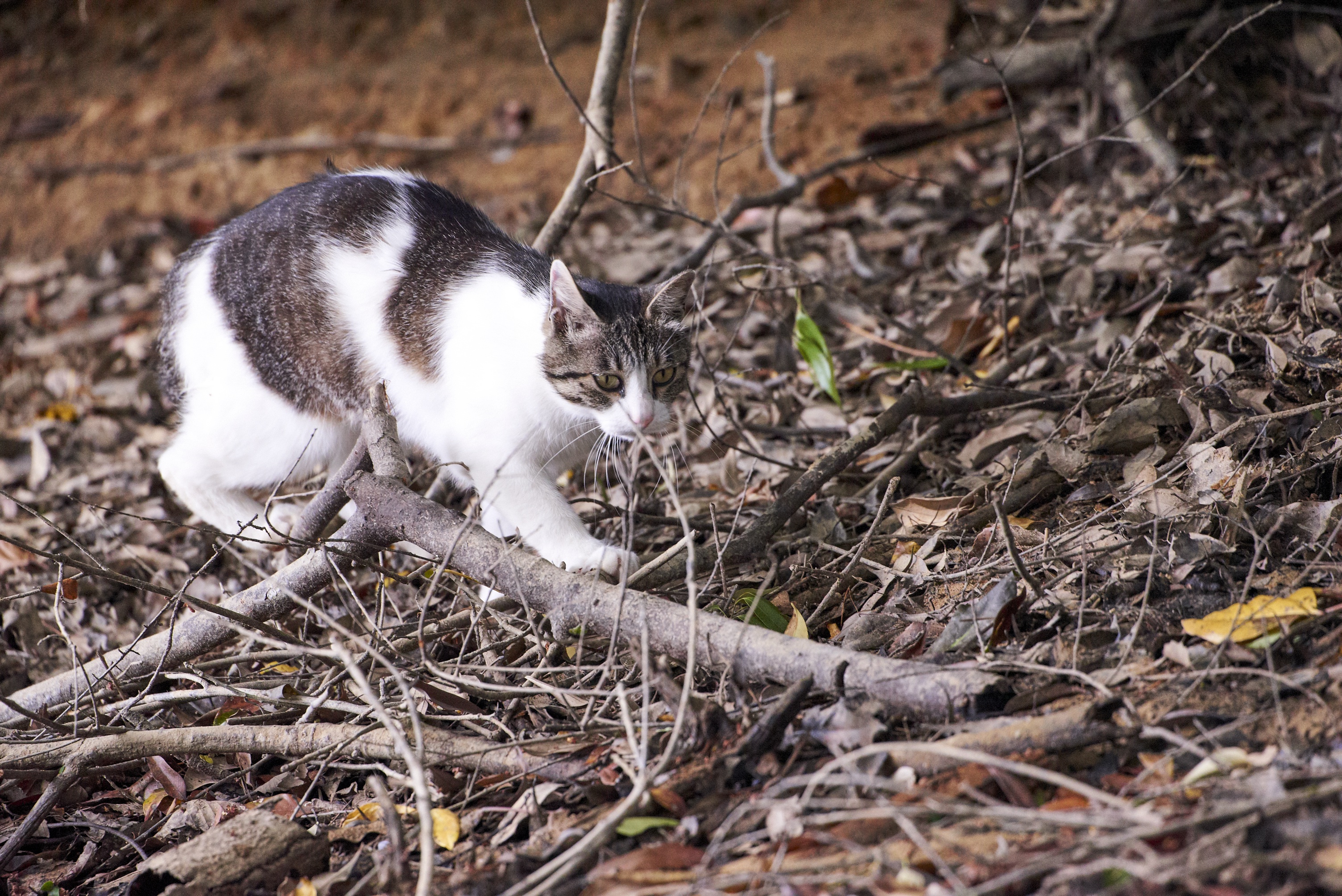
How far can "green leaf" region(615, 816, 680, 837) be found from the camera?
77.6 inches

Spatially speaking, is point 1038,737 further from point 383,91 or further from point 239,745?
point 383,91

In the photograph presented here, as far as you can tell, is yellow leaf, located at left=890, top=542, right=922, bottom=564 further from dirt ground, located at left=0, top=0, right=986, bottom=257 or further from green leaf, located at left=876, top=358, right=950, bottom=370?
dirt ground, located at left=0, top=0, right=986, bottom=257

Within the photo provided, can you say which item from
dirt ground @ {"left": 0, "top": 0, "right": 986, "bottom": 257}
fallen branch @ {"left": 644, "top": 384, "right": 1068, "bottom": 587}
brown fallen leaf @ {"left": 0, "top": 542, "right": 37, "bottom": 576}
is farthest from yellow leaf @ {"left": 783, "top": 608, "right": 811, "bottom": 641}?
dirt ground @ {"left": 0, "top": 0, "right": 986, "bottom": 257}

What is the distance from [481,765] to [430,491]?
1617mm

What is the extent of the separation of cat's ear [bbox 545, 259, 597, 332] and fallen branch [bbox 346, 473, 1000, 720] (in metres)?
0.75

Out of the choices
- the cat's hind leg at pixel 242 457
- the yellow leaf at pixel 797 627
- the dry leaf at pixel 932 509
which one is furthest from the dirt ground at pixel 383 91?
the yellow leaf at pixel 797 627

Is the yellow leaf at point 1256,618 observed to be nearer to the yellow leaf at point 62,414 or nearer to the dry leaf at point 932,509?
the dry leaf at point 932,509

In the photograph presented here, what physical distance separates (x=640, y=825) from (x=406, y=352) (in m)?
2.01

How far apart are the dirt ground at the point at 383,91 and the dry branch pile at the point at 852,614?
1.85m

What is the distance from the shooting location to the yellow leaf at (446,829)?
2.23m

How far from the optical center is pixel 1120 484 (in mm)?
2943

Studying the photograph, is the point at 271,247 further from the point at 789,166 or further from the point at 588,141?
the point at 789,166

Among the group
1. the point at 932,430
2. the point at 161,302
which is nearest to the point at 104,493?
the point at 161,302

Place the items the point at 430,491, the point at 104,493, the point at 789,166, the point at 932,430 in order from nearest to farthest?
1. the point at 932,430
2. the point at 430,491
3. the point at 104,493
4. the point at 789,166
